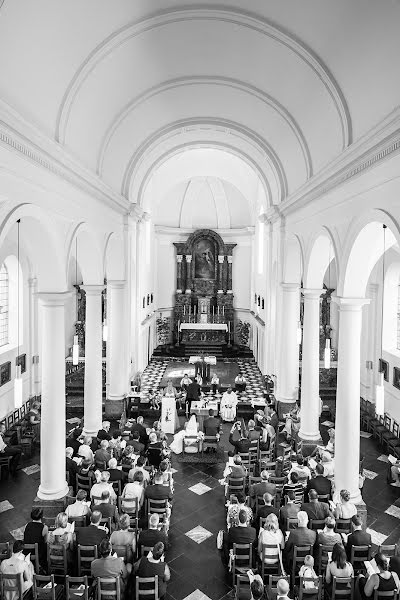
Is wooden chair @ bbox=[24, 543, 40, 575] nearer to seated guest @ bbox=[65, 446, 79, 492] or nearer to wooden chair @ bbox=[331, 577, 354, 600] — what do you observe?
seated guest @ bbox=[65, 446, 79, 492]

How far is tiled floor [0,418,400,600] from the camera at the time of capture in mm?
8172

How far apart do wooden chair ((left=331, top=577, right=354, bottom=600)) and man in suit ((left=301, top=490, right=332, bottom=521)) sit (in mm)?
1884

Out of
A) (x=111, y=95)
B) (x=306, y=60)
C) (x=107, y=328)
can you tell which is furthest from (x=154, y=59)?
(x=107, y=328)

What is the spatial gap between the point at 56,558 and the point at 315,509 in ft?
15.2

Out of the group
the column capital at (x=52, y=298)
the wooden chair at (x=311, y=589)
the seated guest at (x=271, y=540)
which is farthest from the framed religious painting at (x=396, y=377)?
the column capital at (x=52, y=298)

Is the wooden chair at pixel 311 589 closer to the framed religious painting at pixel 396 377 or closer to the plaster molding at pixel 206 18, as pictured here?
the plaster molding at pixel 206 18

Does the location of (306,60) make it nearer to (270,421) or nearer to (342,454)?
(342,454)

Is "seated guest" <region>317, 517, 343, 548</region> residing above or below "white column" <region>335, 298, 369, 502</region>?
below

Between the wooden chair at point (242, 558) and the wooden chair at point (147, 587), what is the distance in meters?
1.48

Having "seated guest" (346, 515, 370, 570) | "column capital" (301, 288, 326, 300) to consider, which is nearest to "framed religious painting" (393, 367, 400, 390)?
"column capital" (301, 288, 326, 300)

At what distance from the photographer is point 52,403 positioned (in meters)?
10.2

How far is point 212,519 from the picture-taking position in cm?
1032

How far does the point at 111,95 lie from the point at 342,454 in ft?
31.3

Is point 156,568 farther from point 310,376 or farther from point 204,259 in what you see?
point 204,259
